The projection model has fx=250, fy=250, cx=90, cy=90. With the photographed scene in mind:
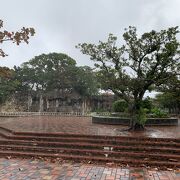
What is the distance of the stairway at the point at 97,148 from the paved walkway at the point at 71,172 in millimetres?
546

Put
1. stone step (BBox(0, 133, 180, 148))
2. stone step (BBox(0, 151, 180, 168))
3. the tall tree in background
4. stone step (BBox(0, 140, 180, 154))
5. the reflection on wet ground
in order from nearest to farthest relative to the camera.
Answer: the tall tree in background, stone step (BBox(0, 151, 180, 168)), stone step (BBox(0, 140, 180, 154)), stone step (BBox(0, 133, 180, 148)), the reflection on wet ground

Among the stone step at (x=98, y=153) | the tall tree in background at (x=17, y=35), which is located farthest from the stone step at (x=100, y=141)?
the tall tree in background at (x=17, y=35)

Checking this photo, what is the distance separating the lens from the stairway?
6797mm

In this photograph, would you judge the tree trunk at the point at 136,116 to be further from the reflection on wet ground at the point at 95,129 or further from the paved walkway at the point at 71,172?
the paved walkway at the point at 71,172

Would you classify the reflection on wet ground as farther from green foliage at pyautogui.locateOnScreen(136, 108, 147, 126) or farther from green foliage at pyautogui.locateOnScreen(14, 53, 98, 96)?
green foliage at pyautogui.locateOnScreen(14, 53, 98, 96)

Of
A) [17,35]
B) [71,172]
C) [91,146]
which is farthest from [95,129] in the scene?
[17,35]

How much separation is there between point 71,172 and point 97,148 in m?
1.91

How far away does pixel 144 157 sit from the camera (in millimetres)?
6930

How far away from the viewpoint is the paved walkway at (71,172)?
17.8 ft

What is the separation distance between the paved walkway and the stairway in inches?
21.5

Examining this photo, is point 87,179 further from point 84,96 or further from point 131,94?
point 84,96

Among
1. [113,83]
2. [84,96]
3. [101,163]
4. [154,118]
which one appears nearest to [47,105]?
[84,96]

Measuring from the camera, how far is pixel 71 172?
19.2 feet

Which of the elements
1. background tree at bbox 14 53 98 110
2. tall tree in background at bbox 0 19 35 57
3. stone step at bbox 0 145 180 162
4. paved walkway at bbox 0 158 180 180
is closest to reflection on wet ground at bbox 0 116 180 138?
stone step at bbox 0 145 180 162
